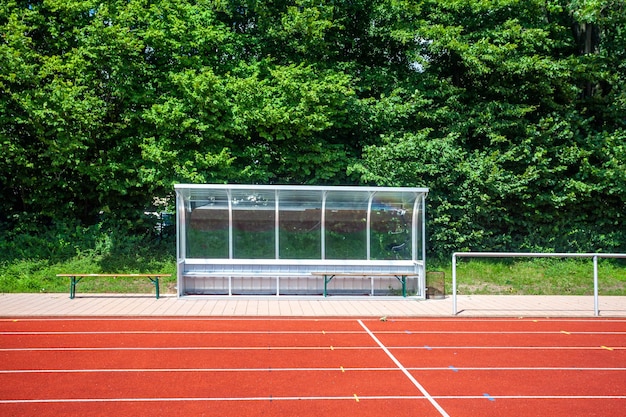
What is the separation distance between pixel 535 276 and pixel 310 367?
11.5m

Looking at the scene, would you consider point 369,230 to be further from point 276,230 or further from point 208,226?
point 208,226

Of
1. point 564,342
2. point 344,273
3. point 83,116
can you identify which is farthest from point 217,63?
point 564,342

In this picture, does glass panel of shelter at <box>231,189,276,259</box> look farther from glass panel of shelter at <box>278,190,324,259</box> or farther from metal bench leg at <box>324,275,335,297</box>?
metal bench leg at <box>324,275,335,297</box>

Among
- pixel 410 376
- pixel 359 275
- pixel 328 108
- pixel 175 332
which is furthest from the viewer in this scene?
pixel 328 108

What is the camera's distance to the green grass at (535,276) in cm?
1555

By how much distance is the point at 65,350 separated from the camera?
855cm

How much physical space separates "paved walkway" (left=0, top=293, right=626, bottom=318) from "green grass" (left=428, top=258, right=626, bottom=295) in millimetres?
1112

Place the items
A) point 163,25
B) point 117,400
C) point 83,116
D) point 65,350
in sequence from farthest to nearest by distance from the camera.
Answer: point 163,25 → point 83,116 → point 65,350 → point 117,400

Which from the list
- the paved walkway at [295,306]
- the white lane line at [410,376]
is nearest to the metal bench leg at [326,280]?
the paved walkway at [295,306]

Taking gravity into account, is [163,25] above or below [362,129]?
above

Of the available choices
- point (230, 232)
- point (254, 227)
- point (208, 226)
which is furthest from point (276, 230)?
point (208, 226)

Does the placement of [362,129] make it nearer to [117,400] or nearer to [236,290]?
[236,290]

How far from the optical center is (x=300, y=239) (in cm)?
1430

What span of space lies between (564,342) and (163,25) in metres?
14.7
